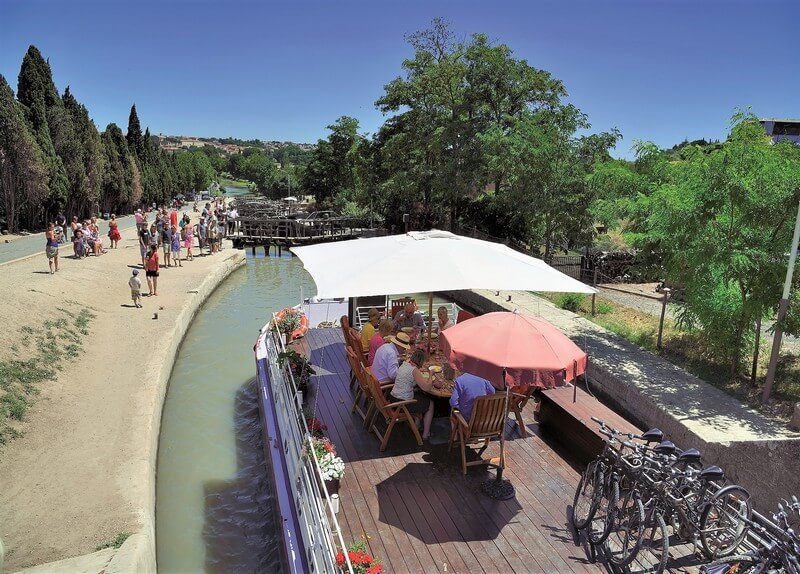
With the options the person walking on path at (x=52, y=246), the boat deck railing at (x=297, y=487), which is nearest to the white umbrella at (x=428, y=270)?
the boat deck railing at (x=297, y=487)

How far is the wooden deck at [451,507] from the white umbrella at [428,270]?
6.40ft

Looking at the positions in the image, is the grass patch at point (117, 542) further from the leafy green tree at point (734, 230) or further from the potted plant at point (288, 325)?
the leafy green tree at point (734, 230)

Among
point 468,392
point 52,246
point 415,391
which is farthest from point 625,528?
point 52,246

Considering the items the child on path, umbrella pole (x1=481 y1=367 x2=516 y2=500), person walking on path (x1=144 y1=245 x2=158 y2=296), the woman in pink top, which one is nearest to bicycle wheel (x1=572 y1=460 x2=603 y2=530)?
umbrella pole (x1=481 y1=367 x2=516 y2=500)

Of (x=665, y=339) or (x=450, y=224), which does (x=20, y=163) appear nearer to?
(x=450, y=224)

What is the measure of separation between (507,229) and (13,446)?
2377cm

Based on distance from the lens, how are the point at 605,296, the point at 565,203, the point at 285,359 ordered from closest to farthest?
1. the point at 285,359
2. the point at 605,296
3. the point at 565,203

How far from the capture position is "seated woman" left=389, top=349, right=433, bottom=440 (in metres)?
6.05

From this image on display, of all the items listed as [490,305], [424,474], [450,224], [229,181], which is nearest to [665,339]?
[490,305]

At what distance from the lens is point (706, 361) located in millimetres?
9742

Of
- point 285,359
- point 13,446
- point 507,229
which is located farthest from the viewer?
point 507,229

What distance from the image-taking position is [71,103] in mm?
32719

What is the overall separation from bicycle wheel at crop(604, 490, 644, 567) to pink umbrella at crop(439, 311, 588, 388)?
1094 mm

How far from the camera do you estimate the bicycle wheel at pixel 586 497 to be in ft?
14.9
